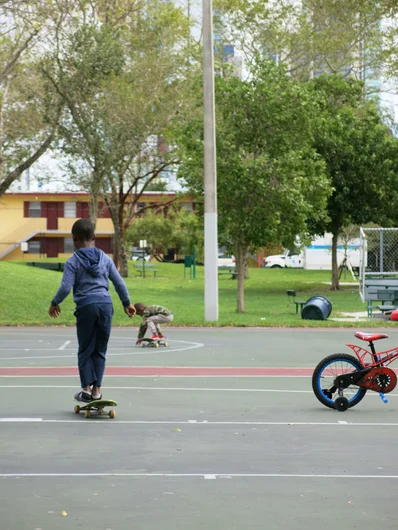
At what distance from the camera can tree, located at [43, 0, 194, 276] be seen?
41.2 meters

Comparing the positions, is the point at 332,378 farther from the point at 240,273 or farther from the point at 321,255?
the point at 321,255

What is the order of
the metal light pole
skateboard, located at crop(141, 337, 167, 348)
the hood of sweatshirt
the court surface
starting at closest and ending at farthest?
the court surface < the hood of sweatshirt < skateboard, located at crop(141, 337, 167, 348) < the metal light pole

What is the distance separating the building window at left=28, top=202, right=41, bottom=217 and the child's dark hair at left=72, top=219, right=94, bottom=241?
73725 mm

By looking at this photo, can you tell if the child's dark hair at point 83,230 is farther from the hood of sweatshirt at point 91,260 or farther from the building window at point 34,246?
the building window at point 34,246

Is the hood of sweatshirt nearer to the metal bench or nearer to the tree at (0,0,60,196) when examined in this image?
the metal bench

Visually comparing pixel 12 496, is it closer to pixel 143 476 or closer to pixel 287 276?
pixel 143 476

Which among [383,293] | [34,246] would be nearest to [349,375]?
[383,293]

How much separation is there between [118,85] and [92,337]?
1312 inches

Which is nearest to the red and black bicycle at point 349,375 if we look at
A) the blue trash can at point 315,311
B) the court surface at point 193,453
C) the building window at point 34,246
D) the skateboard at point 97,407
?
the court surface at point 193,453

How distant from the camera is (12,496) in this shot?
7312 mm

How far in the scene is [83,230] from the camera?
36.4ft

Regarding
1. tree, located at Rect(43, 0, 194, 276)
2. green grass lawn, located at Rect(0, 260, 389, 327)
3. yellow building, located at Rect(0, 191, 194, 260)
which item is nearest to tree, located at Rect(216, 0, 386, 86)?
tree, located at Rect(43, 0, 194, 276)

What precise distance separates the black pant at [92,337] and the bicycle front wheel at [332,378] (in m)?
2.39

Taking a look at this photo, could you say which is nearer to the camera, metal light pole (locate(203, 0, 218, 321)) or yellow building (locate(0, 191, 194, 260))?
metal light pole (locate(203, 0, 218, 321))
